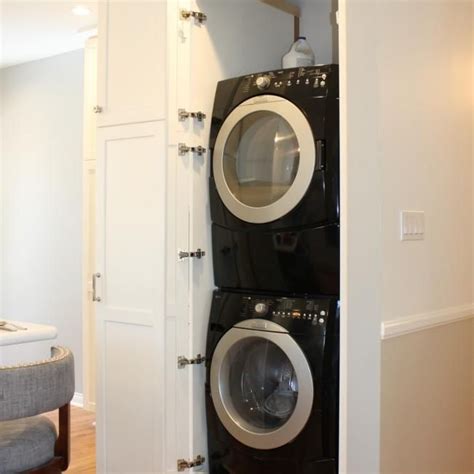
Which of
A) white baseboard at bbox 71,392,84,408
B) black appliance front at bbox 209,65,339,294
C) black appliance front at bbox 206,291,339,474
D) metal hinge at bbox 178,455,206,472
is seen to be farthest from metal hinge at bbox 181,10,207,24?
white baseboard at bbox 71,392,84,408

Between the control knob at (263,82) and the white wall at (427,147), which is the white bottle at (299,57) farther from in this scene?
the white wall at (427,147)

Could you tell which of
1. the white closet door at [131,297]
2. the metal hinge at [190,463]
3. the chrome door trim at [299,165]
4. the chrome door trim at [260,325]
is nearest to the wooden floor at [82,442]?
the white closet door at [131,297]

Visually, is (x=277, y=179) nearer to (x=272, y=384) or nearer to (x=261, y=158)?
(x=261, y=158)

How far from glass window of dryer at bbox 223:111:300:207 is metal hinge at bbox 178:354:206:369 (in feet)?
2.18

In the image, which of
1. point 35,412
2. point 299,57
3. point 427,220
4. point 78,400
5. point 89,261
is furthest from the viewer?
point 78,400

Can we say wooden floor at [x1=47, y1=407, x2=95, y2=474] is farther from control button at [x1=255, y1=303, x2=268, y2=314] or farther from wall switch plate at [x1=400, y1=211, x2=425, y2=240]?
wall switch plate at [x1=400, y1=211, x2=425, y2=240]

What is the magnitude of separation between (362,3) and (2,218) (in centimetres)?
374

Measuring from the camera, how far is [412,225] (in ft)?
7.59

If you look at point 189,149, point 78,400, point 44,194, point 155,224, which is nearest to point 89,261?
point 44,194

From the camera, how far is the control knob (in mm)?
2412

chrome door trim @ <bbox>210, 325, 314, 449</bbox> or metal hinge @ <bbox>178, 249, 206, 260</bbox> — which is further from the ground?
metal hinge @ <bbox>178, 249, 206, 260</bbox>

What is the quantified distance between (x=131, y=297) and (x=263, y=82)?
103 centimetres

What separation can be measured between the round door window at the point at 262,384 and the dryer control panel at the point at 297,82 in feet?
3.16

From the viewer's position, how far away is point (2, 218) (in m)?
4.98
